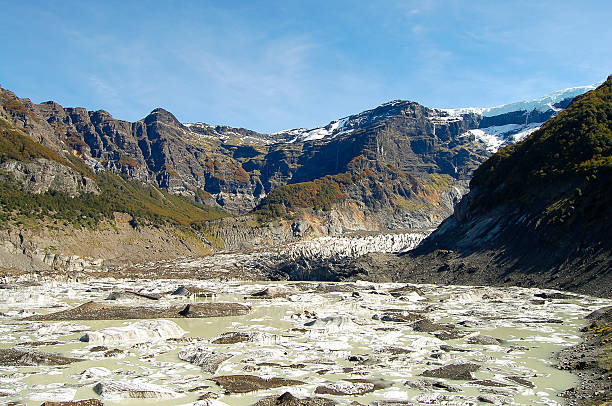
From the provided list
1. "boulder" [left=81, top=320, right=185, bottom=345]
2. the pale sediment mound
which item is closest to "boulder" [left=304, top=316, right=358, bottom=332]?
"boulder" [left=81, top=320, right=185, bottom=345]

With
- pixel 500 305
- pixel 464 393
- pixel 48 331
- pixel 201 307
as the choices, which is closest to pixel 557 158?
pixel 500 305

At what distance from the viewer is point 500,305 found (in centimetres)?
3869

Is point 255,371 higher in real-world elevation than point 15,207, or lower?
lower

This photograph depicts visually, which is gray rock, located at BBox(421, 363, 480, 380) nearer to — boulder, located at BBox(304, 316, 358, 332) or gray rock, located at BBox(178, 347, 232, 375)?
gray rock, located at BBox(178, 347, 232, 375)

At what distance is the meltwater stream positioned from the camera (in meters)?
14.7

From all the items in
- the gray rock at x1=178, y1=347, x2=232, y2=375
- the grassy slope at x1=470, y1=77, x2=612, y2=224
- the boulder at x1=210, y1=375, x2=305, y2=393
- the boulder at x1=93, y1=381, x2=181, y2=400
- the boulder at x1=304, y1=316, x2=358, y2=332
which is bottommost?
the boulder at x1=304, y1=316, x2=358, y2=332

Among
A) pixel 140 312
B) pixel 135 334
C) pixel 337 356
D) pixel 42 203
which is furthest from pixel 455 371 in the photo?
pixel 42 203

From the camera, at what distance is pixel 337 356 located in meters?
20.4

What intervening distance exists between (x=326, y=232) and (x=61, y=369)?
154749 millimetres

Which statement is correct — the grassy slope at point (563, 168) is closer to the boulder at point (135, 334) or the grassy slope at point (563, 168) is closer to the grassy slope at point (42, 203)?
the boulder at point (135, 334)

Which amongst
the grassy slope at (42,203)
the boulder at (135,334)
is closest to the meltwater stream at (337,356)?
the boulder at (135,334)

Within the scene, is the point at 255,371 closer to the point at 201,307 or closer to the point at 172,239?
the point at 201,307

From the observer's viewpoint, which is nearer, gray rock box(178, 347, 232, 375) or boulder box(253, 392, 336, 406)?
boulder box(253, 392, 336, 406)

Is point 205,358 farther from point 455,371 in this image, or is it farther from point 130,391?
point 455,371
